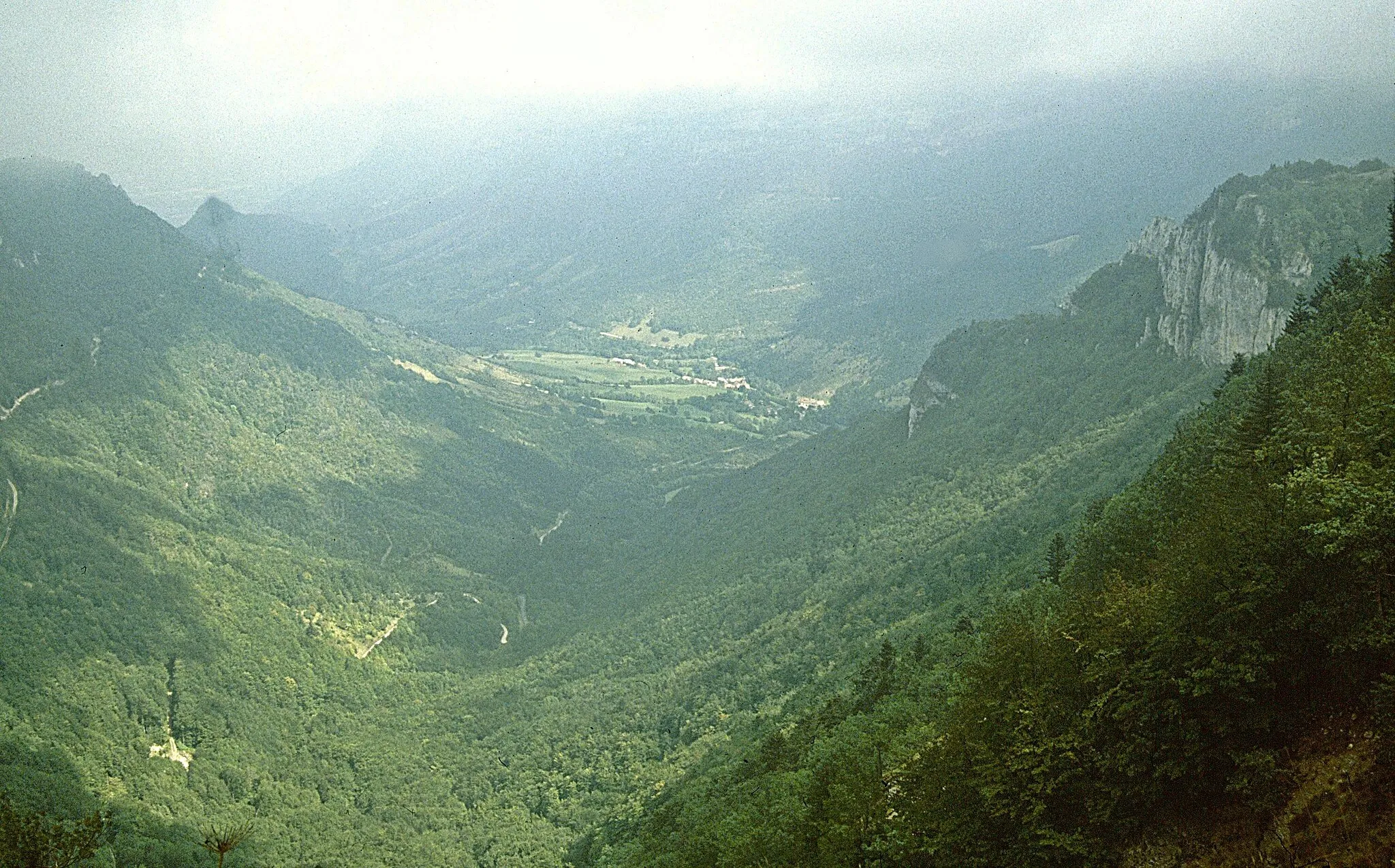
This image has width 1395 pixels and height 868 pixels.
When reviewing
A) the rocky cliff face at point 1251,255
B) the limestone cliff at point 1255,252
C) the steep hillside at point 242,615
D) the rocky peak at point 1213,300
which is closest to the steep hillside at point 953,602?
the rocky cliff face at point 1251,255

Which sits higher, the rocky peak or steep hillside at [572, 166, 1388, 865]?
the rocky peak

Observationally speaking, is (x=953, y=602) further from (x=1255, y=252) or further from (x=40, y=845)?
(x=40, y=845)

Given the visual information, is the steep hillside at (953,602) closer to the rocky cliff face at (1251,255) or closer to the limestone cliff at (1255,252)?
the rocky cliff face at (1251,255)

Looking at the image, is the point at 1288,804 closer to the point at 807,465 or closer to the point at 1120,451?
the point at 1120,451

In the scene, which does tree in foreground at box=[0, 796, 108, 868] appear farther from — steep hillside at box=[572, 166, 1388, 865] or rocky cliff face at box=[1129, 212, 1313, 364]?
rocky cliff face at box=[1129, 212, 1313, 364]

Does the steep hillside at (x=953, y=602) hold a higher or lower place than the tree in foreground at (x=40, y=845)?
lower

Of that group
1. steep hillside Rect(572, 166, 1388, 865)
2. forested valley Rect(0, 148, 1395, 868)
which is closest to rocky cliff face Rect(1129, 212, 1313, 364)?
forested valley Rect(0, 148, 1395, 868)

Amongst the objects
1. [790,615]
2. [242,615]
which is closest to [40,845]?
[790,615]

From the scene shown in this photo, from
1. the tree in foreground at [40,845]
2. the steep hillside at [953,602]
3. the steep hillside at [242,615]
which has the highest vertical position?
the tree in foreground at [40,845]

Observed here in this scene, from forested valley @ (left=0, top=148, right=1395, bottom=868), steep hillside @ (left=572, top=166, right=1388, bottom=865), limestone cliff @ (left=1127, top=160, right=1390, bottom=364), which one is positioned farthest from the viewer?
limestone cliff @ (left=1127, top=160, right=1390, bottom=364)

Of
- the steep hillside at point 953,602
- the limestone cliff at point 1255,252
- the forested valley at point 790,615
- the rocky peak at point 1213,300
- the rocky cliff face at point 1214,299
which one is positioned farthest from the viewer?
the limestone cliff at point 1255,252
